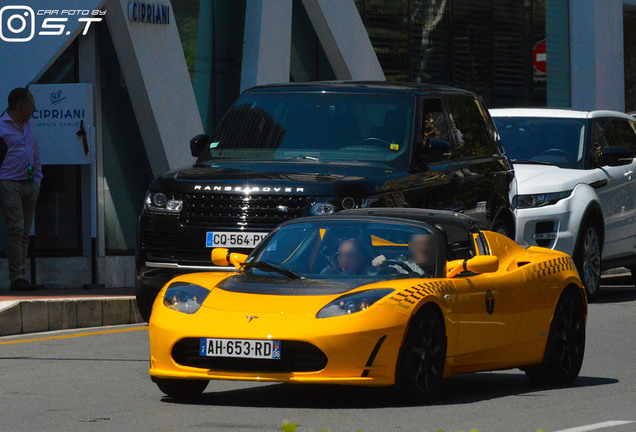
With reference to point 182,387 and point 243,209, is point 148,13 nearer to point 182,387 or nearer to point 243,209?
point 243,209

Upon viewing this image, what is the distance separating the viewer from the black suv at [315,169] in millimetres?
11867

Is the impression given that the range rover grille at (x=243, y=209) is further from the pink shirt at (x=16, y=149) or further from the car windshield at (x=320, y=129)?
the pink shirt at (x=16, y=149)

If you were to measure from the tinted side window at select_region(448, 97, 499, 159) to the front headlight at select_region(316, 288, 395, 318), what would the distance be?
5.00 meters

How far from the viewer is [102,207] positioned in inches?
770

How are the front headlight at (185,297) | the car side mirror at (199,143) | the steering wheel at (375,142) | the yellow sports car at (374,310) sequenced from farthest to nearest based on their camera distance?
the car side mirror at (199,143) < the steering wheel at (375,142) < the front headlight at (185,297) < the yellow sports car at (374,310)

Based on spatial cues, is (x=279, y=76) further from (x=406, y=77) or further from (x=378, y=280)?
(x=378, y=280)

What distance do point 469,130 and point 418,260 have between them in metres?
5.05

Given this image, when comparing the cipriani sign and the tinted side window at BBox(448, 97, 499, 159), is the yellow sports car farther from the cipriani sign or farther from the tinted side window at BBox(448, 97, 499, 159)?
the cipriani sign

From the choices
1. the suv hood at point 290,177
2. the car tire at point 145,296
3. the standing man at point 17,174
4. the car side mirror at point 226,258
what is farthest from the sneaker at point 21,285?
the car side mirror at point 226,258

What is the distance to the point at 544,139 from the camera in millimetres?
17016

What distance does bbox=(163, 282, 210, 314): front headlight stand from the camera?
28.6 ft

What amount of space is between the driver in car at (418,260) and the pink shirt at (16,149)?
25.6ft

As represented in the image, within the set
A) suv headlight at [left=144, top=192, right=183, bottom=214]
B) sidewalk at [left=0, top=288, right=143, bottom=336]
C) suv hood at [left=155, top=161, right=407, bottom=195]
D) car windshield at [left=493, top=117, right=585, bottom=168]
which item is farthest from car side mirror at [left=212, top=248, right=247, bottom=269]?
car windshield at [left=493, top=117, right=585, bottom=168]

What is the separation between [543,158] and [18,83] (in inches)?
250
